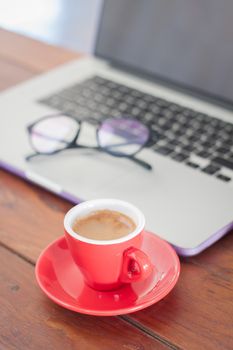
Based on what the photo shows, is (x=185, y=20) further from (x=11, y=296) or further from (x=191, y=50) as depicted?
(x=11, y=296)

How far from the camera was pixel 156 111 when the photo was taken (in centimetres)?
92

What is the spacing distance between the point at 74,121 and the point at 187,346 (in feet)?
1.25

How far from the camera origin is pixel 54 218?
0.71 m

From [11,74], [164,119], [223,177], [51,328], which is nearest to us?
[51,328]

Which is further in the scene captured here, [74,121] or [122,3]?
→ [122,3]

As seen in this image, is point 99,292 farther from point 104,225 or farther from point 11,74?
point 11,74

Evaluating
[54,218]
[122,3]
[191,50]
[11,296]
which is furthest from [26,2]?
[11,296]

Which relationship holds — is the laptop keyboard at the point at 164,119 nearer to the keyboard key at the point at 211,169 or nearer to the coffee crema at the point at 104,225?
the keyboard key at the point at 211,169

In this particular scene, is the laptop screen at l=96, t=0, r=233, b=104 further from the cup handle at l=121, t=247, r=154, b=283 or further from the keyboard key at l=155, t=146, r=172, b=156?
the cup handle at l=121, t=247, r=154, b=283

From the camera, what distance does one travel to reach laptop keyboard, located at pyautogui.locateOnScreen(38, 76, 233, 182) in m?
0.80

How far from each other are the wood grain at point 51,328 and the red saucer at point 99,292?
0.05ft

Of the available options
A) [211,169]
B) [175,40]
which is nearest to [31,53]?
[175,40]

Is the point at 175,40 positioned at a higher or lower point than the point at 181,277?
higher

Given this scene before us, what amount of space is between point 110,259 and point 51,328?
0.08 m
